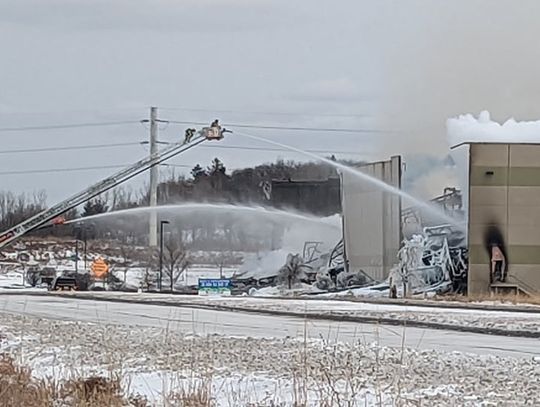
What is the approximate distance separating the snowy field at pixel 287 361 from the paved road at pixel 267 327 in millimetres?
48

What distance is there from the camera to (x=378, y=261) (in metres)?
61.3

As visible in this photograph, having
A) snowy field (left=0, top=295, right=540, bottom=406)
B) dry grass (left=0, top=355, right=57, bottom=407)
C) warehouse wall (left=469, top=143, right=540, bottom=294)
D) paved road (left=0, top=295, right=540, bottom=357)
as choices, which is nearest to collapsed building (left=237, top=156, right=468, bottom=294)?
warehouse wall (left=469, top=143, right=540, bottom=294)

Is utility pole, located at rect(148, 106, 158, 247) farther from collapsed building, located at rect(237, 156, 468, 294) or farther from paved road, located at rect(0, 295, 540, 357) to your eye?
paved road, located at rect(0, 295, 540, 357)

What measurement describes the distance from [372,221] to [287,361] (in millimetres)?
45412

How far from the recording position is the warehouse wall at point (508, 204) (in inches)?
2053

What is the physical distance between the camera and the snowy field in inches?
480

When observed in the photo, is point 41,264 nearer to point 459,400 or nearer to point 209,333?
point 209,333

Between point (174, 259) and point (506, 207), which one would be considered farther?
point (174, 259)

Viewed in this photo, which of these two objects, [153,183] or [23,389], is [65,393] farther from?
[153,183]

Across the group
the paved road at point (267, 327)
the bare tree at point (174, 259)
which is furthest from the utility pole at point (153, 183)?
the paved road at point (267, 327)

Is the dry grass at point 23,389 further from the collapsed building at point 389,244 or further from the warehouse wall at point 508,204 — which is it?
the collapsed building at point 389,244

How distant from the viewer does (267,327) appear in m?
25.3

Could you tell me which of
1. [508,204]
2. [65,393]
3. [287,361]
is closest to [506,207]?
[508,204]

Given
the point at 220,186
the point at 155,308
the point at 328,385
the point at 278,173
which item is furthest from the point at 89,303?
the point at 278,173
